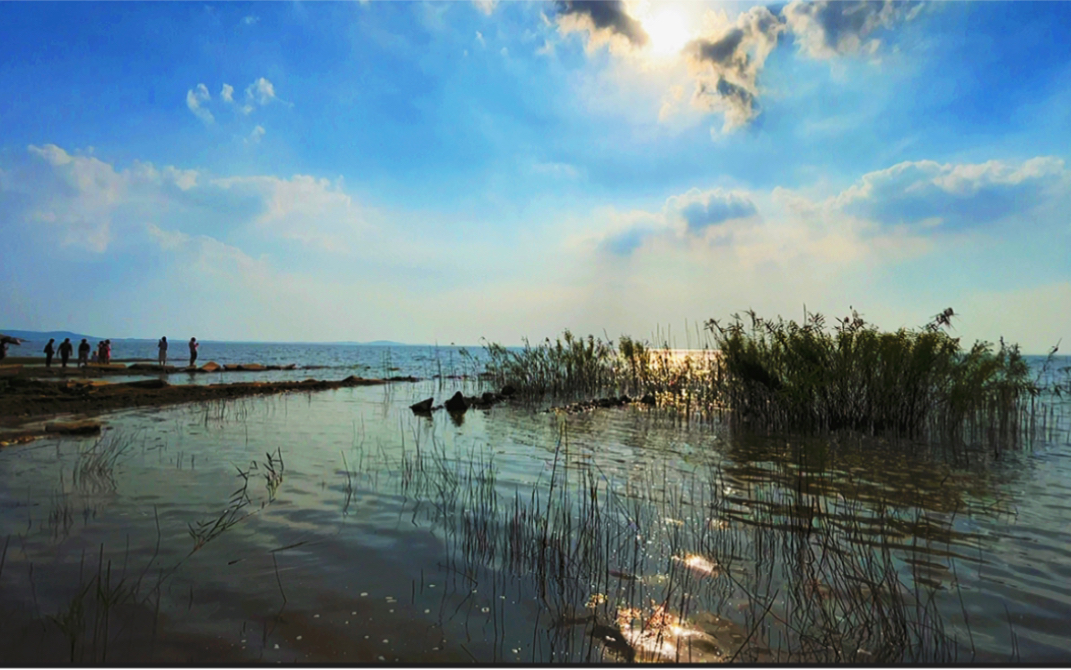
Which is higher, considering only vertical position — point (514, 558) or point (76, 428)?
point (76, 428)

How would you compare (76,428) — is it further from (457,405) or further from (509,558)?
(509,558)

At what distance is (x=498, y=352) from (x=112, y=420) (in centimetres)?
1353

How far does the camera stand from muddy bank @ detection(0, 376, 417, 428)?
13547 millimetres

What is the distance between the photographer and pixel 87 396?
52.0 ft

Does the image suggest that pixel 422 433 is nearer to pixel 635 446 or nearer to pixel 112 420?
pixel 635 446

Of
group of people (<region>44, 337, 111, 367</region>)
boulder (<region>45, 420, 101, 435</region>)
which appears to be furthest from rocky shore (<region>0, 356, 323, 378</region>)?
boulder (<region>45, 420, 101, 435</region>)

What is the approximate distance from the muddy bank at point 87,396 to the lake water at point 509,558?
5202 mm

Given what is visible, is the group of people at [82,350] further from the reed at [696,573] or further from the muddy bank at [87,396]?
the reed at [696,573]

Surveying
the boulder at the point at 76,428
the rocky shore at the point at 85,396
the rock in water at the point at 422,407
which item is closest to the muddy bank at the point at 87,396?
the rocky shore at the point at 85,396

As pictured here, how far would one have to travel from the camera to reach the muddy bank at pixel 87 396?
533 inches

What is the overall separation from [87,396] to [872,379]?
66.2ft

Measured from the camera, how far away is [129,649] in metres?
3.47

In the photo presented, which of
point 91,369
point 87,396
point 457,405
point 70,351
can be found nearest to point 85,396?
point 87,396

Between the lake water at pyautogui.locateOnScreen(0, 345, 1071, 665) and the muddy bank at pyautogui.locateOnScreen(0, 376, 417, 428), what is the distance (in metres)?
5.20
